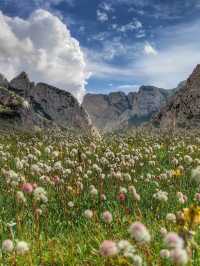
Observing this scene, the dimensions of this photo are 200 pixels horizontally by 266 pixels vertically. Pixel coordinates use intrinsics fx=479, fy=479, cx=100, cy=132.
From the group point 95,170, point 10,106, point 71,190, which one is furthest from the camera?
point 10,106

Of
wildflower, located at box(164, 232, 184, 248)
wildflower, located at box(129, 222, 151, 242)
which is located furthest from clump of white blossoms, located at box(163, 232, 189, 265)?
wildflower, located at box(129, 222, 151, 242)

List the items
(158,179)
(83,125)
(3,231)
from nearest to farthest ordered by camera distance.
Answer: (3,231) < (158,179) < (83,125)

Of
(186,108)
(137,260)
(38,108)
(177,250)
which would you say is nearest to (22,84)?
(38,108)

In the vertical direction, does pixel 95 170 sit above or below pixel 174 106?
below

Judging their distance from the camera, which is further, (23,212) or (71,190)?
(71,190)

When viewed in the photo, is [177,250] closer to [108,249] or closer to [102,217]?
[108,249]

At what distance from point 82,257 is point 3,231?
2476mm

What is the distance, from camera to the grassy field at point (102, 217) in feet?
13.5

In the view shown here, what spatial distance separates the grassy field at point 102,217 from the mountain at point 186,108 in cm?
2169

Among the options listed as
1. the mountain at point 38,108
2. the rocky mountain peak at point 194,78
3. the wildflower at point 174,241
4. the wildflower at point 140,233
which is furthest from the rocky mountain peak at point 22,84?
the wildflower at point 174,241

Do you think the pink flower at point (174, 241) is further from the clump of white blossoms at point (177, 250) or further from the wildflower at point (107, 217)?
the wildflower at point (107, 217)

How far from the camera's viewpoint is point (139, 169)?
1344 centimetres

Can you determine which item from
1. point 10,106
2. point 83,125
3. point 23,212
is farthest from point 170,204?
point 83,125

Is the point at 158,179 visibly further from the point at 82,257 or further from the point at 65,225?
the point at 82,257
